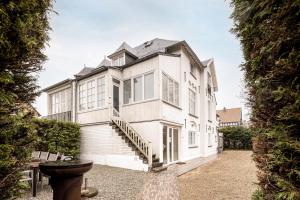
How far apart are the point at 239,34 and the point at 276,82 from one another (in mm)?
1219

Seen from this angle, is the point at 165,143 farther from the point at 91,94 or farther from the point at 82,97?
the point at 82,97

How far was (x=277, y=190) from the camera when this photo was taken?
2895 millimetres

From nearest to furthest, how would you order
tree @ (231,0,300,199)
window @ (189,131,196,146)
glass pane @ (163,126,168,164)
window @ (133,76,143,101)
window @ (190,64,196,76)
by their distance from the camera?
1. tree @ (231,0,300,199)
2. glass pane @ (163,126,168,164)
3. window @ (133,76,143,101)
4. window @ (189,131,196,146)
5. window @ (190,64,196,76)

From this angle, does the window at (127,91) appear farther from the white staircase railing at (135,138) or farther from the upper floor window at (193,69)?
the upper floor window at (193,69)

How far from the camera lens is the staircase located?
10695 mm

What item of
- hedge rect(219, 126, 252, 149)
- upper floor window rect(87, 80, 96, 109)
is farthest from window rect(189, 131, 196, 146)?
hedge rect(219, 126, 252, 149)

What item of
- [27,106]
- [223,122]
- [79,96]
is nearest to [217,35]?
[79,96]

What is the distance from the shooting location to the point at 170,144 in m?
13.1

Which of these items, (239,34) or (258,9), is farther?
(239,34)

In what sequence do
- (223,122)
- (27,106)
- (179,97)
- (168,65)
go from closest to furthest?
(27,106)
(168,65)
(179,97)
(223,122)

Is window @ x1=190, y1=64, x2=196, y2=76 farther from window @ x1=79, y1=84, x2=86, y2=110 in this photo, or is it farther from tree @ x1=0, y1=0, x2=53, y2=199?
tree @ x1=0, y1=0, x2=53, y2=199

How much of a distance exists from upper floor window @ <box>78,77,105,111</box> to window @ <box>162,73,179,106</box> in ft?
13.2

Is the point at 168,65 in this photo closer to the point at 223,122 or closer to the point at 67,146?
the point at 67,146

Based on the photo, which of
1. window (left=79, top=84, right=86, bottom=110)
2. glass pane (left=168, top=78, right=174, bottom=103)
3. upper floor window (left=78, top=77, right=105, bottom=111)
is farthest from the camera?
window (left=79, top=84, right=86, bottom=110)
